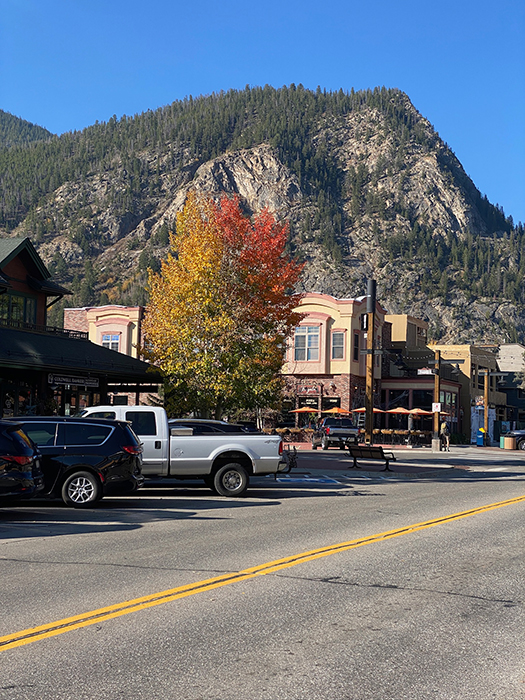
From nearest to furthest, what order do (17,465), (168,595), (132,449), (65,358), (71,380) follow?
(168,595)
(17,465)
(132,449)
(65,358)
(71,380)

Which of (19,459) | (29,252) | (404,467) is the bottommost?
(404,467)

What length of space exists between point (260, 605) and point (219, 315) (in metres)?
18.8

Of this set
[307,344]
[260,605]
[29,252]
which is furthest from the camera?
Answer: [307,344]

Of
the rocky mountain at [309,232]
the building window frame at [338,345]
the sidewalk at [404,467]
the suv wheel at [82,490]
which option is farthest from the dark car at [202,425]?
the rocky mountain at [309,232]

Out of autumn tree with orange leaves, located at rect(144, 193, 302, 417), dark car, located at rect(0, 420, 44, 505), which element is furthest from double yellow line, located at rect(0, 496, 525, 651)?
autumn tree with orange leaves, located at rect(144, 193, 302, 417)

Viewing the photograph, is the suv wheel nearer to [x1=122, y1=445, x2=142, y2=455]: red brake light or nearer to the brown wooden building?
[x1=122, y1=445, x2=142, y2=455]: red brake light

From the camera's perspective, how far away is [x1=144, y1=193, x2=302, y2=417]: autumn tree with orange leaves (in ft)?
83.0

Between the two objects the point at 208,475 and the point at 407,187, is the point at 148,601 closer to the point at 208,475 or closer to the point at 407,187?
the point at 208,475

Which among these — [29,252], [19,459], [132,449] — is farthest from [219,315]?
[19,459]

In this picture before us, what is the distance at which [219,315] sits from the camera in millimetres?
25688

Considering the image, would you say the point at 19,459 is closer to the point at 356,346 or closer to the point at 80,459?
the point at 80,459

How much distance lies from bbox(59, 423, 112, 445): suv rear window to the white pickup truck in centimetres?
244

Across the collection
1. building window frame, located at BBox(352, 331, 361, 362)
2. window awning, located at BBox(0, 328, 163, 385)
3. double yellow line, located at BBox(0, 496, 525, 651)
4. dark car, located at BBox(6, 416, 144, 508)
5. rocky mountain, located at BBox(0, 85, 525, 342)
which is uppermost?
rocky mountain, located at BBox(0, 85, 525, 342)

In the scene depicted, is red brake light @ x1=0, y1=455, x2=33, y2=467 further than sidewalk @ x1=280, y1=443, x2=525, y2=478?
No
